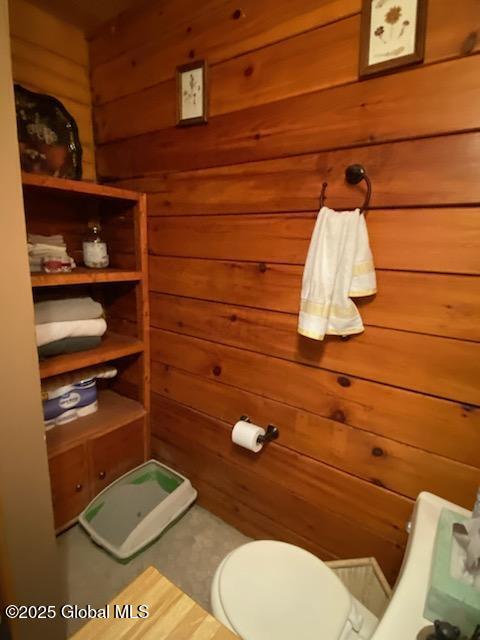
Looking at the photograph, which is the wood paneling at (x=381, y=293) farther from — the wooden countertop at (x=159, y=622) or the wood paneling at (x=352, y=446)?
the wooden countertop at (x=159, y=622)

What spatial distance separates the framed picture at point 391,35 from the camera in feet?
3.01

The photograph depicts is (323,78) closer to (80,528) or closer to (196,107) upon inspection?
(196,107)

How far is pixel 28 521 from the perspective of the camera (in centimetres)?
91

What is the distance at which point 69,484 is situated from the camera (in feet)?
5.10

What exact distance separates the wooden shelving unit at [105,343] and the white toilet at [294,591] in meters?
0.87

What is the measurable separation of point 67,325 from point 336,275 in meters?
1.18

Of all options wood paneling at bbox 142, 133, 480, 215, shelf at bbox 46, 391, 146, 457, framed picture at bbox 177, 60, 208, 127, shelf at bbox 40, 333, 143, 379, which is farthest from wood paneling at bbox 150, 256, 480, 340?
shelf at bbox 46, 391, 146, 457

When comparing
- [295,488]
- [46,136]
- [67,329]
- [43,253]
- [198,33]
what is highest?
[198,33]

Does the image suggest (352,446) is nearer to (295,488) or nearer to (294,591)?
(295,488)

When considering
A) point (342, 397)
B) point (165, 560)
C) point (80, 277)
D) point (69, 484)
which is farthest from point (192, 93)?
point (165, 560)

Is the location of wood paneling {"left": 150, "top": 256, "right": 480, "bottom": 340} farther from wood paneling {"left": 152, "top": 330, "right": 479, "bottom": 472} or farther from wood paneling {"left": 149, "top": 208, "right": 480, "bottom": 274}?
wood paneling {"left": 152, "top": 330, "right": 479, "bottom": 472}

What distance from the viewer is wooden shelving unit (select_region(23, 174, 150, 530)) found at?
4.98ft

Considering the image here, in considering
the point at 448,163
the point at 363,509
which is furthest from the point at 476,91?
the point at 363,509

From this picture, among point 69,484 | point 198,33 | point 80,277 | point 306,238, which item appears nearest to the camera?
point 306,238
